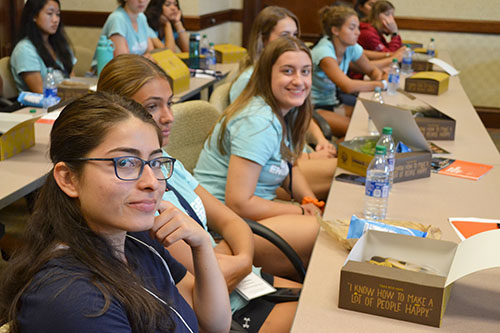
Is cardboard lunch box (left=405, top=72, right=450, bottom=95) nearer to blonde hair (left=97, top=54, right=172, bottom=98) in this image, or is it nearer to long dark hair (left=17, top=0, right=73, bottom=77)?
long dark hair (left=17, top=0, right=73, bottom=77)

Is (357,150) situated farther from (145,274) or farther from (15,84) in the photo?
(15,84)

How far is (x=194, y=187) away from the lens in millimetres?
1939

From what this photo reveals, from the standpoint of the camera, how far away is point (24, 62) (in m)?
Answer: 3.68

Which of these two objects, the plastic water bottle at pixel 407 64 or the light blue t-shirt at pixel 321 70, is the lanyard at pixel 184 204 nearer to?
the light blue t-shirt at pixel 321 70

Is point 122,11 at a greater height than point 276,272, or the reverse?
point 122,11

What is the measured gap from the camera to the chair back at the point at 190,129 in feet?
7.88

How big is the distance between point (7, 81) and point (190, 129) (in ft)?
5.87

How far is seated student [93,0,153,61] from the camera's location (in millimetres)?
4355

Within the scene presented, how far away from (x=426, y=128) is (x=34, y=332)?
224 centimetres

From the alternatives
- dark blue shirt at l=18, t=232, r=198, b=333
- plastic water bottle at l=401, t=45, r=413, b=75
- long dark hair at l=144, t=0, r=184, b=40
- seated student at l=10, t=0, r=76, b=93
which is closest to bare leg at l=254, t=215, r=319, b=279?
dark blue shirt at l=18, t=232, r=198, b=333

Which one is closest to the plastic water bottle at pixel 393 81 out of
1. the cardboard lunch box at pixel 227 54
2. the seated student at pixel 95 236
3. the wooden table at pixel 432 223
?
the wooden table at pixel 432 223

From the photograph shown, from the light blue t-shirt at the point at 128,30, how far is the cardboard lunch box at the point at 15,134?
5.86ft

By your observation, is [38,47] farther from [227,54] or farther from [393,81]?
[393,81]

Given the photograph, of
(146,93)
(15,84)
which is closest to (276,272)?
(146,93)
